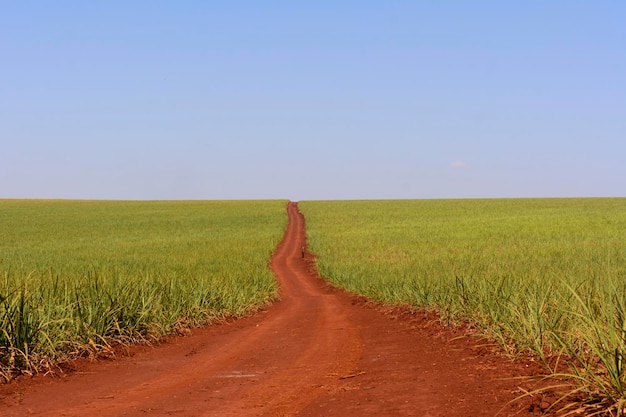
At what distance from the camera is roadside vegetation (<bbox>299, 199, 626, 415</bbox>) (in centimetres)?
552

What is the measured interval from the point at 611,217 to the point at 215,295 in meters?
44.0

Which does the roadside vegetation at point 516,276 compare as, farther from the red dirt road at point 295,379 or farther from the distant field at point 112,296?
the distant field at point 112,296

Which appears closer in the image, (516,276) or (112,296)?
(112,296)

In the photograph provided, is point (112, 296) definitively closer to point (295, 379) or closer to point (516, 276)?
point (295, 379)

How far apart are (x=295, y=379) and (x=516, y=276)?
5.85 m

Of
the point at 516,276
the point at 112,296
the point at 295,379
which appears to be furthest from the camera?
the point at 516,276

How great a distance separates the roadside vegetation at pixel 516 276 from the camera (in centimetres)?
552

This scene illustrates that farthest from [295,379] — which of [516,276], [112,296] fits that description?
[516,276]

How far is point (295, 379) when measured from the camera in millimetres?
7691

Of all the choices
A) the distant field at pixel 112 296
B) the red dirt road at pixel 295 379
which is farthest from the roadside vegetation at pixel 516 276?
the distant field at pixel 112 296

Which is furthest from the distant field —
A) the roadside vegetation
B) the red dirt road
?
the roadside vegetation

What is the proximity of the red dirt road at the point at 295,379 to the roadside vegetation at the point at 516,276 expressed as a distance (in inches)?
18.9

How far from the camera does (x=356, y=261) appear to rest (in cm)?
2964

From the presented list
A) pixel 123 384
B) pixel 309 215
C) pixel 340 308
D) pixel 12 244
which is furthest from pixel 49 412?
pixel 309 215
